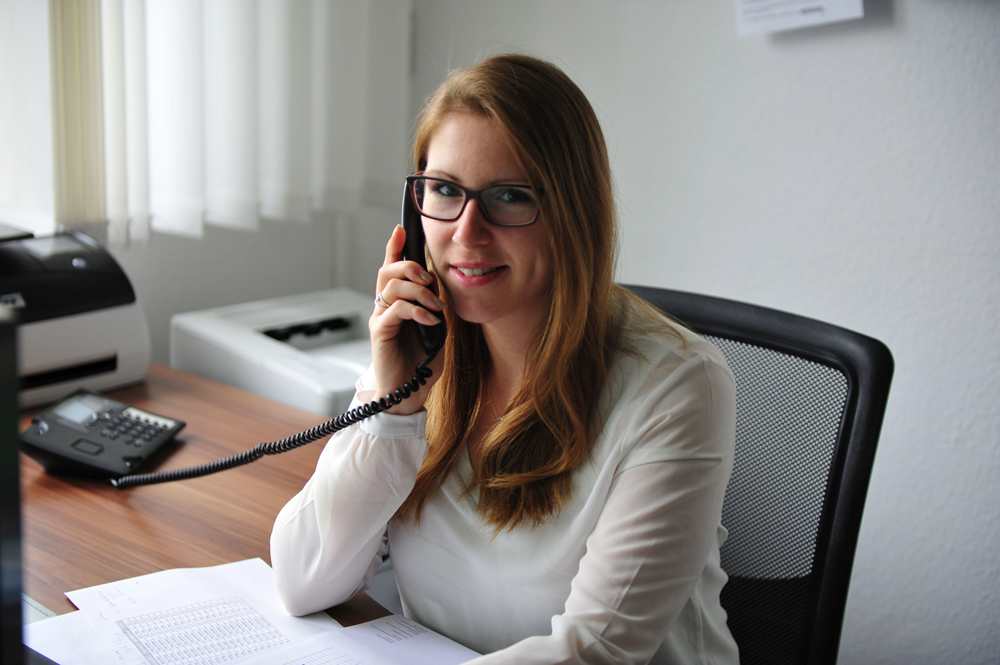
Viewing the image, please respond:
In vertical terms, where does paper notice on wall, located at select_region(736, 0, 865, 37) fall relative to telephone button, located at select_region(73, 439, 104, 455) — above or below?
above

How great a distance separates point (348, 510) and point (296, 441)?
0.17 metres

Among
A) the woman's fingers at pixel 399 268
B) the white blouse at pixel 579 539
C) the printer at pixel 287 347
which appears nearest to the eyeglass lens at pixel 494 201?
the woman's fingers at pixel 399 268

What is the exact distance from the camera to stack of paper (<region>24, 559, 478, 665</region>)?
2.78 ft

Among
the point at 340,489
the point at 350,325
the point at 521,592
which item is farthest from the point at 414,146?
the point at 350,325

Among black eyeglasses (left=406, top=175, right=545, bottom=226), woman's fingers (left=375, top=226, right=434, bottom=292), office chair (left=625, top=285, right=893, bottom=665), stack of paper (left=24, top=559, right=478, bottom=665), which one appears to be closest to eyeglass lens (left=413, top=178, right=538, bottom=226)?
black eyeglasses (left=406, top=175, right=545, bottom=226)

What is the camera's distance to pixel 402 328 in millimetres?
1067

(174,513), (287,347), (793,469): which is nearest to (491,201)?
(793,469)

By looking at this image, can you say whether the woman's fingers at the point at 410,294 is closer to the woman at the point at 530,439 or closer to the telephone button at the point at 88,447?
the woman at the point at 530,439

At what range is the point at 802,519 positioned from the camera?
104 centimetres

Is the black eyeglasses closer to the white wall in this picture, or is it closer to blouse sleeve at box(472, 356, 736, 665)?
blouse sleeve at box(472, 356, 736, 665)

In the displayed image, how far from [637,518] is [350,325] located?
4.07 ft

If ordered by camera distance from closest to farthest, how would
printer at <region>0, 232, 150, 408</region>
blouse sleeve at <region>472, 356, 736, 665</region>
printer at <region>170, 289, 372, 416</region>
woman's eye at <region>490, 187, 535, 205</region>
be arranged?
blouse sleeve at <region>472, 356, 736, 665</region>, woman's eye at <region>490, 187, 535, 205</region>, printer at <region>0, 232, 150, 408</region>, printer at <region>170, 289, 372, 416</region>

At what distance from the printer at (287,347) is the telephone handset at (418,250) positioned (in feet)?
1.62

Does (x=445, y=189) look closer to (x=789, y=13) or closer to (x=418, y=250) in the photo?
(x=418, y=250)
